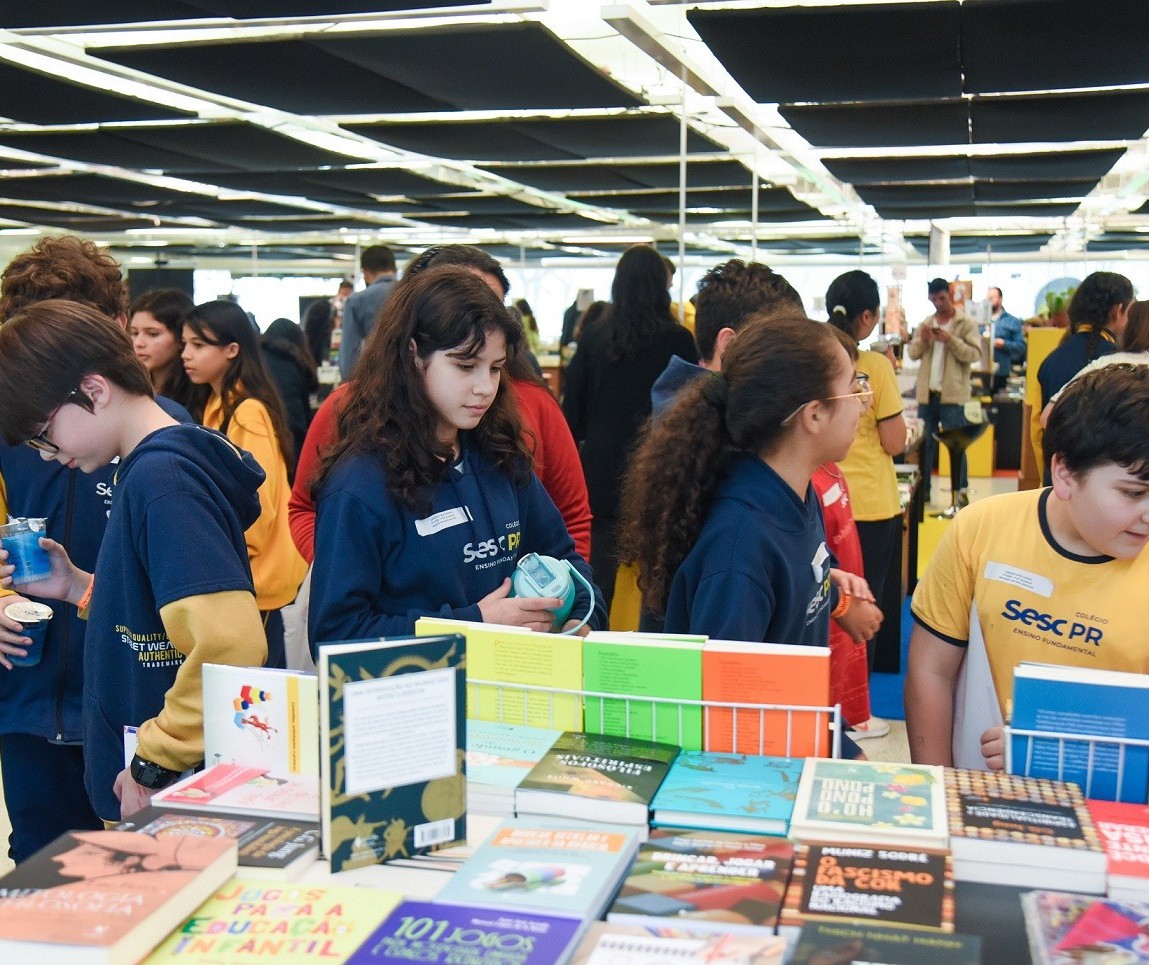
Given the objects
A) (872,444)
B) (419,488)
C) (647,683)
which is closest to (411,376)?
(419,488)

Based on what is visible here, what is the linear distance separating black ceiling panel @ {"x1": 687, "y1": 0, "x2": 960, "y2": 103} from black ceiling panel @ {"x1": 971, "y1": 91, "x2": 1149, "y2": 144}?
2.56 ft

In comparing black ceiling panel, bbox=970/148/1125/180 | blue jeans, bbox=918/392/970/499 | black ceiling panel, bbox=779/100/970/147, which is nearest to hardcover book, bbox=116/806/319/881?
black ceiling panel, bbox=779/100/970/147

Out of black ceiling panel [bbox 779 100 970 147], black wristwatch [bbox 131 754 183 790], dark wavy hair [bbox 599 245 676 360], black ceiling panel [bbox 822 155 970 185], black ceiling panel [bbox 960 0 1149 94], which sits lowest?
black wristwatch [bbox 131 754 183 790]

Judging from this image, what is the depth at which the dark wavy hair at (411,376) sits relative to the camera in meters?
1.88

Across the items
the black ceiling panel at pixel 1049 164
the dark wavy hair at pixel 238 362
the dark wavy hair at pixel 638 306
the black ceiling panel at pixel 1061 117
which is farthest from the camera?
the black ceiling panel at pixel 1049 164

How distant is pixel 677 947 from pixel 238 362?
8.68ft

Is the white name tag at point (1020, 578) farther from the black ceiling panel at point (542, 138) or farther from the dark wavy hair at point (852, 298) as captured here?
the black ceiling panel at point (542, 138)

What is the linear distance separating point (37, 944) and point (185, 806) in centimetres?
35

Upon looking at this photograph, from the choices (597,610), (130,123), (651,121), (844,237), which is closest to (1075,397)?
(597,610)

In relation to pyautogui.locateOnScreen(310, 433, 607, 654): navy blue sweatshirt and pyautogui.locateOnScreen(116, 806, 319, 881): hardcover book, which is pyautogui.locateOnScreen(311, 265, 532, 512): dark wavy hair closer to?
pyautogui.locateOnScreen(310, 433, 607, 654): navy blue sweatshirt

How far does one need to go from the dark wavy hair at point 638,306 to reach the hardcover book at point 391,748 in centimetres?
292

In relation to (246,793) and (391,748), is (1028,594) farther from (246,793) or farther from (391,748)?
(246,793)

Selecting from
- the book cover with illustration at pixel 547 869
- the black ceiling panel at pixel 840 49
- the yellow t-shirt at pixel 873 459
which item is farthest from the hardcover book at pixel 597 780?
the black ceiling panel at pixel 840 49

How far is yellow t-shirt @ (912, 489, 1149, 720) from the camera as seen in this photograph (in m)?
1.69
